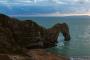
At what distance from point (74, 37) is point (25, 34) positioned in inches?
32.1

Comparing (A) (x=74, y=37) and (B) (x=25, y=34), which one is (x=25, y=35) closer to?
(B) (x=25, y=34)

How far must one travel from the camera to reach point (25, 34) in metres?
2.38

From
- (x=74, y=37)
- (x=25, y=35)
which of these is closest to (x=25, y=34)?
(x=25, y=35)

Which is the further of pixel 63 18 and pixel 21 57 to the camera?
pixel 63 18

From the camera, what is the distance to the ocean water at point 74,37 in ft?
7.61

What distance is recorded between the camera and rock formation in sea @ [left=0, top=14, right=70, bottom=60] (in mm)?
2262

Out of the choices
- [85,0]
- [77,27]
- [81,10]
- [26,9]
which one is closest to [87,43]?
[77,27]

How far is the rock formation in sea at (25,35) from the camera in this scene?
2.26m

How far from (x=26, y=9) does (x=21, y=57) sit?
811 mm

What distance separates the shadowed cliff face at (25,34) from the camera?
89.1 inches

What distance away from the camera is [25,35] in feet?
7.77

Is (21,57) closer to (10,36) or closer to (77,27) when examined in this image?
(10,36)

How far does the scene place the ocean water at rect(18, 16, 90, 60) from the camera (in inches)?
91.3

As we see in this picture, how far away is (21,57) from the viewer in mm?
2279
